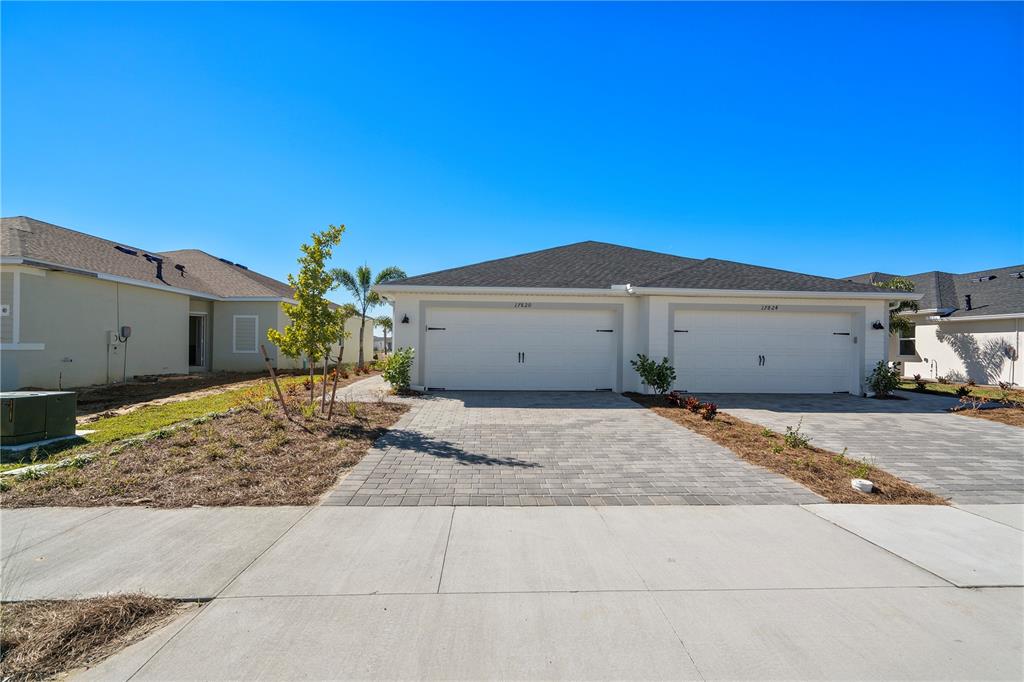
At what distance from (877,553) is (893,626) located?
44.9 inches

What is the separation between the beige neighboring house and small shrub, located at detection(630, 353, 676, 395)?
32.5 feet

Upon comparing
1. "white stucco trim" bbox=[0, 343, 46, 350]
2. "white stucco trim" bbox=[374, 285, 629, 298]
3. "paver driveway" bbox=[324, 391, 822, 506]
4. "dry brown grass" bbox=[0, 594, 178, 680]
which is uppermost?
"white stucco trim" bbox=[374, 285, 629, 298]

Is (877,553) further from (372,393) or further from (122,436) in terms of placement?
(372,393)

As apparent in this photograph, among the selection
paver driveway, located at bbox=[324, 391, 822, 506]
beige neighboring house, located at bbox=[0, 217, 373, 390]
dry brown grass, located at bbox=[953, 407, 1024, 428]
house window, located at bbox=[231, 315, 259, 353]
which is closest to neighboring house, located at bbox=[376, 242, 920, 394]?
dry brown grass, located at bbox=[953, 407, 1024, 428]

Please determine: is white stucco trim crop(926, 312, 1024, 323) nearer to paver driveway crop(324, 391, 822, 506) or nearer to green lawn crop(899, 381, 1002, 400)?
green lawn crop(899, 381, 1002, 400)

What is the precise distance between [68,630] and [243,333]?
1844cm

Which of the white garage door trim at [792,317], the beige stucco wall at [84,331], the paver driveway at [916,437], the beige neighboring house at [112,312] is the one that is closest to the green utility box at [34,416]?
the beige stucco wall at [84,331]

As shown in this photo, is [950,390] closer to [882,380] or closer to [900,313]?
[882,380]

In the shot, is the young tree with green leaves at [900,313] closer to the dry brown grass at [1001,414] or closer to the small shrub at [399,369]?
Result: the dry brown grass at [1001,414]

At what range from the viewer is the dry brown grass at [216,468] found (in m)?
4.71

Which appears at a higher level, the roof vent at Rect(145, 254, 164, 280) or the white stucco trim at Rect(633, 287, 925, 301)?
the roof vent at Rect(145, 254, 164, 280)

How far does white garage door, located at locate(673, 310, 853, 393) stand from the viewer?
13.0 metres

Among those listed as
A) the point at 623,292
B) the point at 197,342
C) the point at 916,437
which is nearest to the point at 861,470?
the point at 916,437

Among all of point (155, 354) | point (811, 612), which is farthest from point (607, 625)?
point (155, 354)
